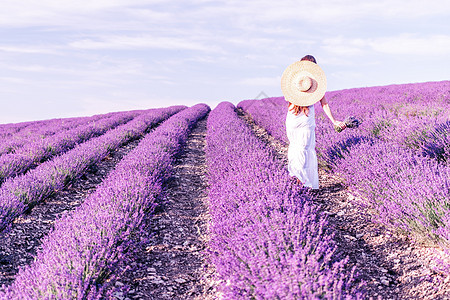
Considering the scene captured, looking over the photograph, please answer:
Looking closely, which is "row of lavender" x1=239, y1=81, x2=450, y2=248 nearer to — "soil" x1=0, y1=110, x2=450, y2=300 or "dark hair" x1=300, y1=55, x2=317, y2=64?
"soil" x1=0, y1=110, x2=450, y2=300

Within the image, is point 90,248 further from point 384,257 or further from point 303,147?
point 303,147

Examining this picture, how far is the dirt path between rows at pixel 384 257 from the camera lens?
2371 mm

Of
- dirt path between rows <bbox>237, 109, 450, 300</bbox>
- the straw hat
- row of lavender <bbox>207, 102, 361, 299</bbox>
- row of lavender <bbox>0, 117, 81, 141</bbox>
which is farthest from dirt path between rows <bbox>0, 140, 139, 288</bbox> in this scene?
row of lavender <bbox>0, 117, 81, 141</bbox>

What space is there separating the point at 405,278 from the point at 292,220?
103cm

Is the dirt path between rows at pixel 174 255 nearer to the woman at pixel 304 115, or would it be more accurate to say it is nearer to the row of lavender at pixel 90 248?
the row of lavender at pixel 90 248

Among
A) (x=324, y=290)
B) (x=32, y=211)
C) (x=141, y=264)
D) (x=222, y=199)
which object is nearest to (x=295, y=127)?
(x=222, y=199)

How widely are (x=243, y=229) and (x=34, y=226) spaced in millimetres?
2870

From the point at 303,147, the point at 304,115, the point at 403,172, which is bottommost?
the point at 403,172

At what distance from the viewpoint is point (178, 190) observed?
16.8ft

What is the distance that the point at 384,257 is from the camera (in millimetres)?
2855

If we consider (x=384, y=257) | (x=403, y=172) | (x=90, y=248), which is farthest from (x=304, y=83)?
(x=90, y=248)

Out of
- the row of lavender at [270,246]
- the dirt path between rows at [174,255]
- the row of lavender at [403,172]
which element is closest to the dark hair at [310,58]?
the row of lavender at [403,172]

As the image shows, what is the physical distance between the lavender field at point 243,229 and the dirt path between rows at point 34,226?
0.02m

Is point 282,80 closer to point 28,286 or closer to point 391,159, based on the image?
point 391,159
